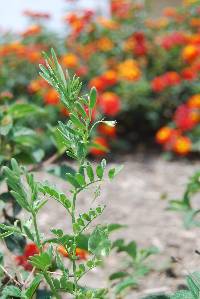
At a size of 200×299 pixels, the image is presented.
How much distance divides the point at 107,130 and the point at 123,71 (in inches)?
21.2

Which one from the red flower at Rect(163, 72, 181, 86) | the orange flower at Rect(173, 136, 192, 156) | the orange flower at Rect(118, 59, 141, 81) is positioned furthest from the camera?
the orange flower at Rect(118, 59, 141, 81)

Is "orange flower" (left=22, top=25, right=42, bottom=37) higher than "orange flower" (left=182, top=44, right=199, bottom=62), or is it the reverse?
"orange flower" (left=22, top=25, right=42, bottom=37)

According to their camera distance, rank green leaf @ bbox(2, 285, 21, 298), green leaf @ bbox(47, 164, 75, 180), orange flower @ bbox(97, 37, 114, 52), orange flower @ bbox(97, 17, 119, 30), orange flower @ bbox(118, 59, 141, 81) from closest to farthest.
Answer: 1. green leaf @ bbox(2, 285, 21, 298)
2. green leaf @ bbox(47, 164, 75, 180)
3. orange flower @ bbox(118, 59, 141, 81)
4. orange flower @ bbox(97, 37, 114, 52)
5. orange flower @ bbox(97, 17, 119, 30)

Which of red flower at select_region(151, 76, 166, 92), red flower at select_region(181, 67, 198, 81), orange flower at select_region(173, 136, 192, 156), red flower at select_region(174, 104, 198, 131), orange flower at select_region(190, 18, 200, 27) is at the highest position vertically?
orange flower at select_region(190, 18, 200, 27)

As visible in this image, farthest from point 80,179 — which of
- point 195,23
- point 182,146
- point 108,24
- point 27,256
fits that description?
point 195,23

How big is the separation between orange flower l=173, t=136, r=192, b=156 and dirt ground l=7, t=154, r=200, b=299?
8 centimetres

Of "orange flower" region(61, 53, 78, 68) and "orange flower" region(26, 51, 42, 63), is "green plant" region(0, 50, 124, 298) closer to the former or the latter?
"orange flower" region(61, 53, 78, 68)

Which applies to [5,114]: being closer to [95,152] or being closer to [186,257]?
[186,257]

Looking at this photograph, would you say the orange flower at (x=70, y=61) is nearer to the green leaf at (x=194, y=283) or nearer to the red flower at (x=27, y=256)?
the red flower at (x=27, y=256)

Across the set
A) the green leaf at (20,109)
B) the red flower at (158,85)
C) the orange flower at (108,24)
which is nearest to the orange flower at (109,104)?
the red flower at (158,85)

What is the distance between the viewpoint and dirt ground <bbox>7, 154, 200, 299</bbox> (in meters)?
2.21

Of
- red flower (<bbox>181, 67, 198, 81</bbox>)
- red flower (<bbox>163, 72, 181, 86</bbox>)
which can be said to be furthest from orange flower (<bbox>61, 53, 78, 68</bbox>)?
red flower (<bbox>181, 67, 198, 81</bbox>)

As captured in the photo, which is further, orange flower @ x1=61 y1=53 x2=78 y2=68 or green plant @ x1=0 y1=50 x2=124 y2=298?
orange flower @ x1=61 y1=53 x2=78 y2=68

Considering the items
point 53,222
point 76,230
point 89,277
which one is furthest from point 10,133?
point 53,222
